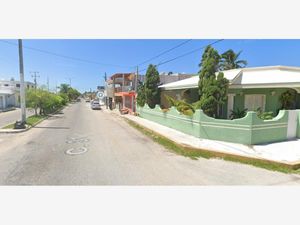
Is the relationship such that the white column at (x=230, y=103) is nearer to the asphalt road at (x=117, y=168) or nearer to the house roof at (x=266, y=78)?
the house roof at (x=266, y=78)

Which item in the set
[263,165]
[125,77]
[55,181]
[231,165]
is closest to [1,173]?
[55,181]

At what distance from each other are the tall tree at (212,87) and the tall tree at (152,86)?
22.7 feet

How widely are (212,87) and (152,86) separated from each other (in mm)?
7981

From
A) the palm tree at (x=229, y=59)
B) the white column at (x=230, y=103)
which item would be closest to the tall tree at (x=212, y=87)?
the white column at (x=230, y=103)

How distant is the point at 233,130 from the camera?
8234 mm

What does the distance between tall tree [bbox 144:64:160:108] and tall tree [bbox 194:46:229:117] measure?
692cm

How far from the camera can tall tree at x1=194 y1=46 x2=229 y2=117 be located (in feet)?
32.1

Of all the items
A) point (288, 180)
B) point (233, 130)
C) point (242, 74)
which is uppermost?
point (242, 74)

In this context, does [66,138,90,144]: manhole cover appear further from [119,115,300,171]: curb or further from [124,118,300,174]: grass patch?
[119,115,300,171]: curb

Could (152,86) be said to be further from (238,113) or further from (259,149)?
(259,149)

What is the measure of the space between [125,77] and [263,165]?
3229 cm

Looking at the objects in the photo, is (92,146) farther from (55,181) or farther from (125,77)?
(125,77)

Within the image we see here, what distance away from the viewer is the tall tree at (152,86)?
1711 cm

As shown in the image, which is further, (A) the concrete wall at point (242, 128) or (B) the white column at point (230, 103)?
(B) the white column at point (230, 103)
